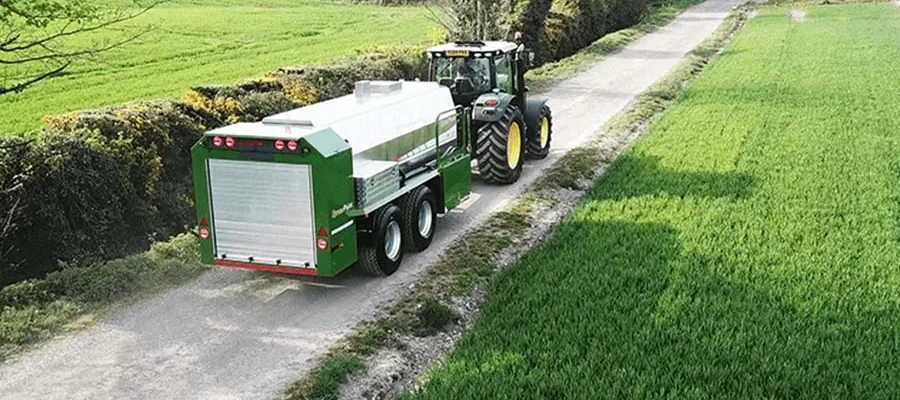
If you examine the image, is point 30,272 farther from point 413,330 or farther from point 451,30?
point 451,30

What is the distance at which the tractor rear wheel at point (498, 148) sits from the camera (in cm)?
1551

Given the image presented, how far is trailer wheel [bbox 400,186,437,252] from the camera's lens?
12.0 metres

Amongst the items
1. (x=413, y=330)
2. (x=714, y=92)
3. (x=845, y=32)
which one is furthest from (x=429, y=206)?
(x=845, y=32)

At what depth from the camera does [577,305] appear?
9.77m

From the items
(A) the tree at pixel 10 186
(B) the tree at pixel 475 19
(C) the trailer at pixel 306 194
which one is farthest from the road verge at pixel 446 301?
(B) the tree at pixel 475 19

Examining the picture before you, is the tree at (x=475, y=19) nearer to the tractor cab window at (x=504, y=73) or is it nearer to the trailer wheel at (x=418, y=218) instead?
the tractor cab window at (x=504, y=73)

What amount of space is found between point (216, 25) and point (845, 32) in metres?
30.4

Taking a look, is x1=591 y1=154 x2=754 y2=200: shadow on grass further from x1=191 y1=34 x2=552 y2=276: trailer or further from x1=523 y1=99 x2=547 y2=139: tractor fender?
x1=191 y1=34 x2=552 y2=276: trailer

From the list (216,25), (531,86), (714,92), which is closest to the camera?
(714,92)

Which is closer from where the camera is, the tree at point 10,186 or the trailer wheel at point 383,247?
the tree at point 10,186

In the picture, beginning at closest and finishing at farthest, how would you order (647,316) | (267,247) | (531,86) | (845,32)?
(647,316)
(267,247)
(531,86)
(845,32)

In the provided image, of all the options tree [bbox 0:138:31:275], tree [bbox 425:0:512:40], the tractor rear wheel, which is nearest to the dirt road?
tree [bbox 0:138:31:275]

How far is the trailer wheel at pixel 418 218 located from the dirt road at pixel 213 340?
0.19 meters

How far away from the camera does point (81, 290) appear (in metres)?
10.6
